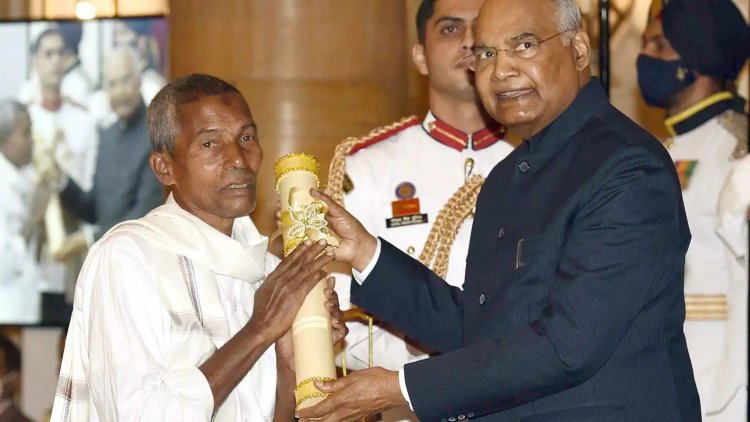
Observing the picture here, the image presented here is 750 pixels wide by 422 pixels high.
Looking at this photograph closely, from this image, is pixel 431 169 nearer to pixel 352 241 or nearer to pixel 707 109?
pixel 352 241

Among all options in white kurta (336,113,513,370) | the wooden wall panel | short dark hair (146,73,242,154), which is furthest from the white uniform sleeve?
the wooden wall panel

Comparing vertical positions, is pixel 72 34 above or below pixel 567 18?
below

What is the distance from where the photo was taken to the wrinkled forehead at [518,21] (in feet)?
13.1

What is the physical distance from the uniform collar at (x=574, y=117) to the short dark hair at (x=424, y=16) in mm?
1635

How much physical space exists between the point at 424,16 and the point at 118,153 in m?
3.22

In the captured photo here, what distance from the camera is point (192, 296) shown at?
168 inches

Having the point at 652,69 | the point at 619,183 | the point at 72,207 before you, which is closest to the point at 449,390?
the point at 619,183

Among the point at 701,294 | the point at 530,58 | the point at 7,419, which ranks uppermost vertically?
the point at 530,58

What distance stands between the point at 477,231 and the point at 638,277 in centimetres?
68

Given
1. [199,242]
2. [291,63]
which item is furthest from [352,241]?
[291,63]

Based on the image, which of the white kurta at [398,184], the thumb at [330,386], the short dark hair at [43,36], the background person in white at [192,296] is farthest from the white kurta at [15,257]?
the thumb at [330,386]

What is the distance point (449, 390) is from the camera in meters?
3.90

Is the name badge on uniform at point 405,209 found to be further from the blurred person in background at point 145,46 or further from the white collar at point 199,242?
the blurred person in background at point 145,46

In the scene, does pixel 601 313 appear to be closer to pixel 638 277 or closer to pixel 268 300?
pixel 638 277
